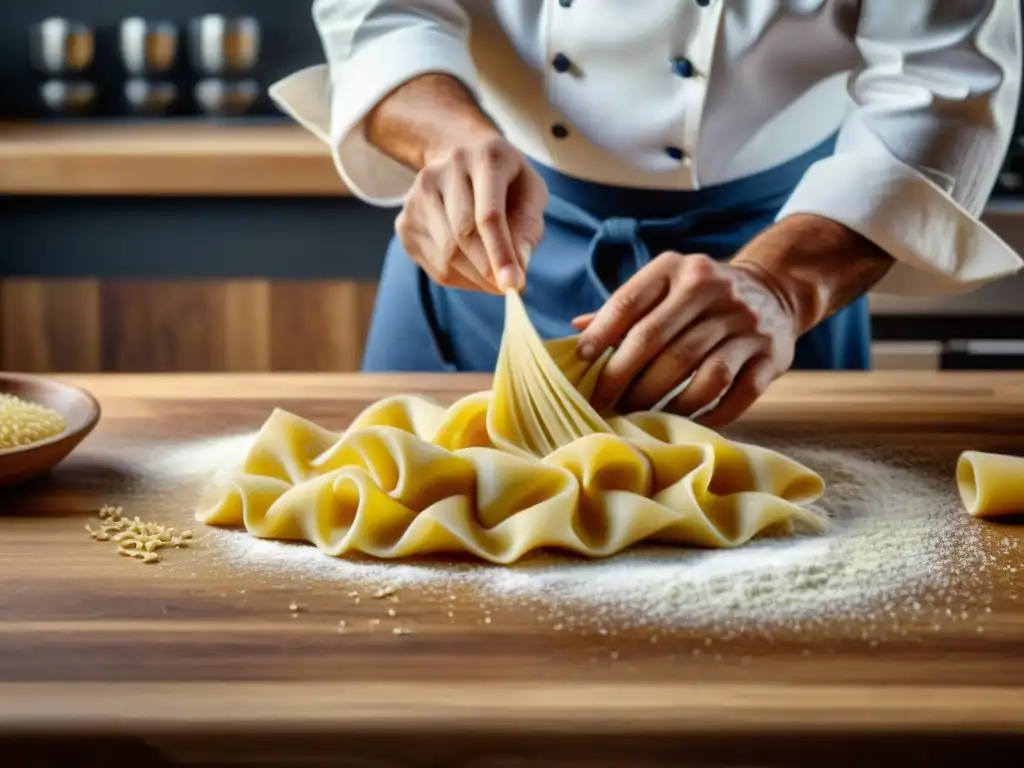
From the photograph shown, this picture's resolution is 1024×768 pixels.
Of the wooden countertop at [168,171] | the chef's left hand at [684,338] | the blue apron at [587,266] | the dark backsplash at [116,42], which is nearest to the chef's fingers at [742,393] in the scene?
the chef's left hand at [684,338]

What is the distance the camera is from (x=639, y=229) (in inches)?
56.6

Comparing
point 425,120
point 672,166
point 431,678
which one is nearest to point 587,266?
point 672,166

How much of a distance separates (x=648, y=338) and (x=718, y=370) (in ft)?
0.22

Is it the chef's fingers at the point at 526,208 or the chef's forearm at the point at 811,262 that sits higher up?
the chef's fingers at the point at 526,208

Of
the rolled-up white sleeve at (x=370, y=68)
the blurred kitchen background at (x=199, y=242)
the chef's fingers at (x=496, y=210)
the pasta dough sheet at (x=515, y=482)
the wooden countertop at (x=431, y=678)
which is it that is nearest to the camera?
the wooden countertop at (x=431, y=678)

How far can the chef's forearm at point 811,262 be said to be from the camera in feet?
3.98

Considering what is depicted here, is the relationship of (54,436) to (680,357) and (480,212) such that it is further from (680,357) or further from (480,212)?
(680,357)

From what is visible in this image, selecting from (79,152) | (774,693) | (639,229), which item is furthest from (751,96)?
(79,152)

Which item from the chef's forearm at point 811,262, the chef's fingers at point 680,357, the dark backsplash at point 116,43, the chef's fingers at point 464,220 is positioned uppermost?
the chef's fingers at point 464,220

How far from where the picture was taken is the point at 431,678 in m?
0.72

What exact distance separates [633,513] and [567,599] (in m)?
0.11

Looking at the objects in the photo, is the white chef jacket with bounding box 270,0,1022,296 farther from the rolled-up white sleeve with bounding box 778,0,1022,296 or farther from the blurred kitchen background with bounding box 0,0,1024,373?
the blurred kitchen background with bounding box 0,0,1024,373

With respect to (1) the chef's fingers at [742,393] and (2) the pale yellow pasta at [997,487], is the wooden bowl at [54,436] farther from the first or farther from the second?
(2) the pale yellow pasta at [997,487]

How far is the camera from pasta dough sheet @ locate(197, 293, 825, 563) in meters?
0.92
